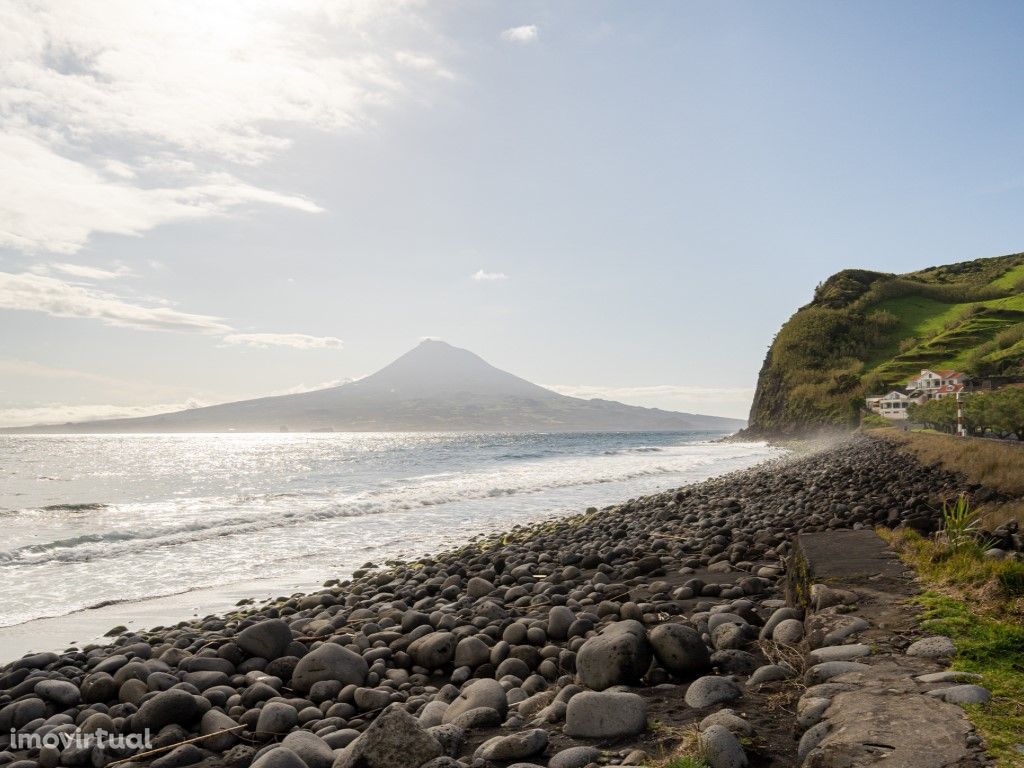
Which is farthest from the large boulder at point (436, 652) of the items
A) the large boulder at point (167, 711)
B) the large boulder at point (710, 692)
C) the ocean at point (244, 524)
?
the ocean at point (244, 524)

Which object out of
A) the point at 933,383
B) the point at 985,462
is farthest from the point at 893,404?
the point at 985,462

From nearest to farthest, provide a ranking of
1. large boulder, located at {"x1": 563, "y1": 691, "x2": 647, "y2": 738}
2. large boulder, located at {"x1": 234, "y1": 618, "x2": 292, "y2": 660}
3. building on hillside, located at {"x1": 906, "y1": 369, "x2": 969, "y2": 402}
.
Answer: large boulder, located at {"x1": 563, "y1": 691, "x2": 647, "y2": 738} < large boulder, located at {"x1": 234, "y1": 618, "x2": 292, "y2": 660} < building on hillside, located at {"x1": 906, "y1": 369, "x2": 969, "y2": 402}

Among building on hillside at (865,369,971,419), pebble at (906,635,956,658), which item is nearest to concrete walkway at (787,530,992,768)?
pebble at (906,635,956,658)

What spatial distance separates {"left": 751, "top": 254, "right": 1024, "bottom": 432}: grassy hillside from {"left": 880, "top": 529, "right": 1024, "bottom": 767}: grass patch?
6034cm

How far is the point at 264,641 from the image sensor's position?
6152 mm

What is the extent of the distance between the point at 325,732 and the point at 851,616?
12.2 ft

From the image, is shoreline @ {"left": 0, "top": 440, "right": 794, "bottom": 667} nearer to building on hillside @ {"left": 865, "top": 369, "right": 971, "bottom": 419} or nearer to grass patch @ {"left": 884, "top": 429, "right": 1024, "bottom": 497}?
grass patch @ {"left": 884, "top": 429, "right": 1024, "bottom": 497}

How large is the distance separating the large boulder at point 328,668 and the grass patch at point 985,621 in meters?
4.29

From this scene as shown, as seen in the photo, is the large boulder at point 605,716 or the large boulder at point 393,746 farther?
the large boulder at point 605,716

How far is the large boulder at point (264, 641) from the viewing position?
6.14m

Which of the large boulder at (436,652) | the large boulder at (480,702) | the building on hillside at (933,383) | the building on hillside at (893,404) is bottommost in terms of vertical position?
the large boulder at (436,652)

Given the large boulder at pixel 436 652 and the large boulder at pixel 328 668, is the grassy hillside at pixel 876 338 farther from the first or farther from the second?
the large boulder at pixel 328 668

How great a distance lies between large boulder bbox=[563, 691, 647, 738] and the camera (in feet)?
11.8

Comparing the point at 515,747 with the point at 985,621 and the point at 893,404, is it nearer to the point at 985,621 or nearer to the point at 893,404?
the point at 985,621
